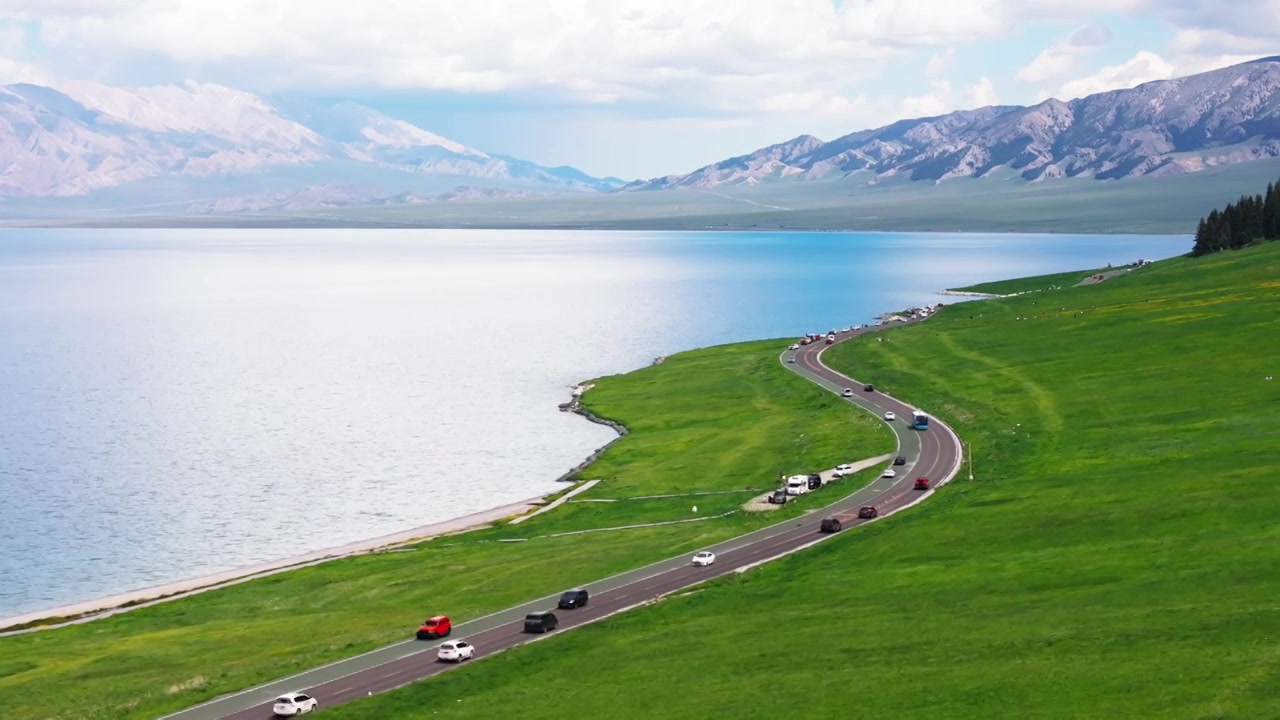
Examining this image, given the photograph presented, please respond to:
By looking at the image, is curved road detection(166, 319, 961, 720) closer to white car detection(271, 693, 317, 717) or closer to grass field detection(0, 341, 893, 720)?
white car detection(271, 693, 317, 717)

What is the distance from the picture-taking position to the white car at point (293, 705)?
4681cm

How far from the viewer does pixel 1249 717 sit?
39406mm

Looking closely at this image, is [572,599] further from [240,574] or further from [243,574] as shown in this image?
[240,574]

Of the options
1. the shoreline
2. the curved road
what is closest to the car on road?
the curved road

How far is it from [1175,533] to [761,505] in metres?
29.1

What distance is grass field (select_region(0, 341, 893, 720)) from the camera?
54000mm

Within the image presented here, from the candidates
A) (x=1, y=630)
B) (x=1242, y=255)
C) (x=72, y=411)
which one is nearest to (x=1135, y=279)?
(x=1242, y=255)

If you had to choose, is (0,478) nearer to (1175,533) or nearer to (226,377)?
(226,377)

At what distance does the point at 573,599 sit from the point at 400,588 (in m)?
13.9

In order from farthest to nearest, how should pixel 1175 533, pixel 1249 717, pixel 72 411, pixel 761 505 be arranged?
pixel 72 411
pixel 761 505
pixel 1175 533
pixel 1249 717

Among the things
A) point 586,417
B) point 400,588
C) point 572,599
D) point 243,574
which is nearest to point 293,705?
point 572,599

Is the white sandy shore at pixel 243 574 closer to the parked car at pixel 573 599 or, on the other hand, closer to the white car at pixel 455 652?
the parked car at pixel 573 599

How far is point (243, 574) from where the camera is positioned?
268ft

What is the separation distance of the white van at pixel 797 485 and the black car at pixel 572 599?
28378 mm
